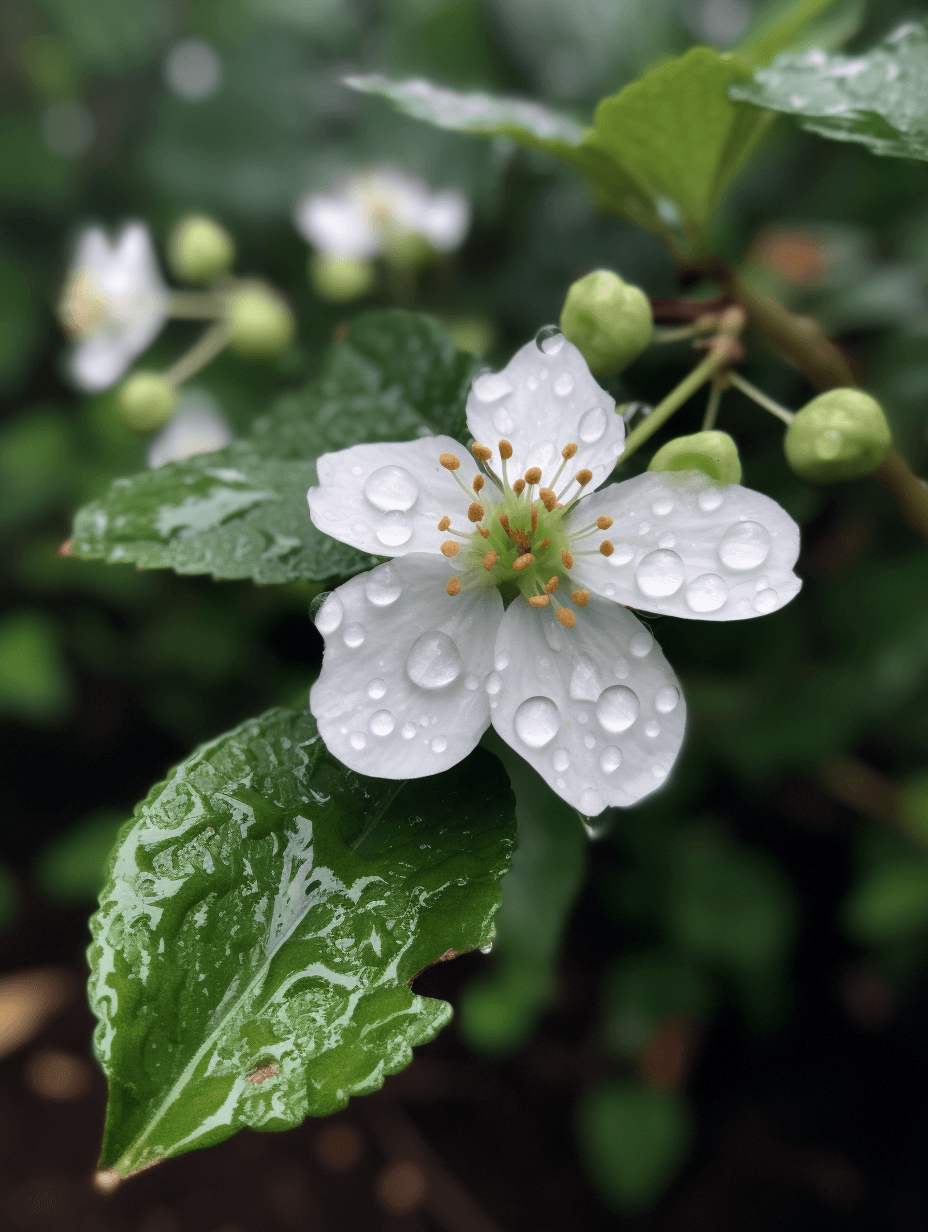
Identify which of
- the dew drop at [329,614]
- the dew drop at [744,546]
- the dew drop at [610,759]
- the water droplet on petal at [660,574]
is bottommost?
the dew drop at [610,759]

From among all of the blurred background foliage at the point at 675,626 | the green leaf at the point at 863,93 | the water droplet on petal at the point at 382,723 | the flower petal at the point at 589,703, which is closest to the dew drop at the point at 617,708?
the flower petal at the point at 589,703

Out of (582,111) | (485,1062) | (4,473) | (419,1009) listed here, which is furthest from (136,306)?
(485,1062)

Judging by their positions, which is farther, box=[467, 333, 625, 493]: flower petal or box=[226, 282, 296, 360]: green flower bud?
box=[226, 282, 296, 360]: green flower bud

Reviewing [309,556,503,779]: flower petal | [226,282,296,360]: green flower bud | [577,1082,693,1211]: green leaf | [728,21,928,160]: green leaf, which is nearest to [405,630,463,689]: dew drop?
[309,556,503,779]: flower petal

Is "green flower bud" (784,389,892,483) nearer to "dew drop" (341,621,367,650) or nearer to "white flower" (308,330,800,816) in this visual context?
"white flower" (308,330,800,816)

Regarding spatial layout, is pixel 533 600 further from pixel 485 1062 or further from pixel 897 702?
pixel 485 1062

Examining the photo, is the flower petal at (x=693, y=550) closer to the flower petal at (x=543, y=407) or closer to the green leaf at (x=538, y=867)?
the flower petal at (x=543, y=407)
